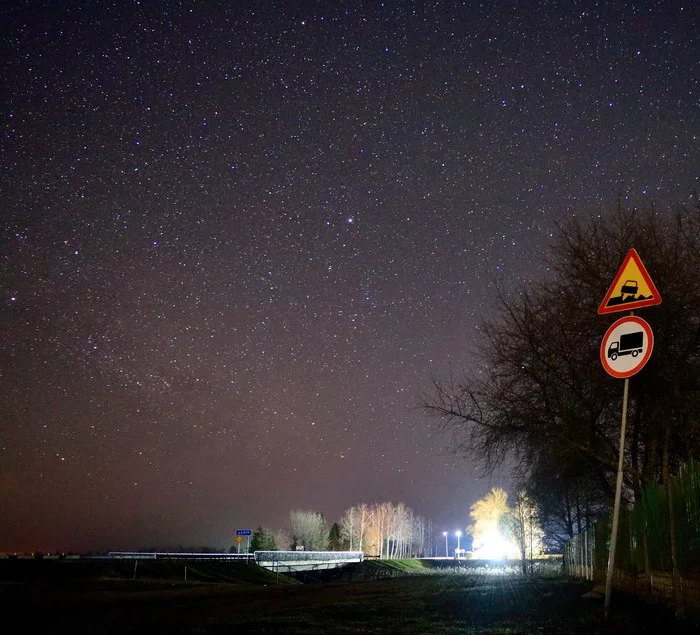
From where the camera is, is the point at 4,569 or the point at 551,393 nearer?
the point at 551,393

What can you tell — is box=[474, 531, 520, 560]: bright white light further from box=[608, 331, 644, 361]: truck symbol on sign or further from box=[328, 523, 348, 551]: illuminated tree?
box=[608, 331, 644, 361]: truck symbol on sign

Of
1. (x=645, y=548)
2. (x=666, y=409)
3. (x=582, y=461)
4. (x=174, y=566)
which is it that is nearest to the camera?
(x=645, y=548)

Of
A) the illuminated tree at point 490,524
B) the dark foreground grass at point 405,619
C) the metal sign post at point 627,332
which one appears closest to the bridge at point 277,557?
the illuminated tree at point 490,524

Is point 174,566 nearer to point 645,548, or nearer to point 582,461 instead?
point 582,461

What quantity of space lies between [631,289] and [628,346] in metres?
0.78

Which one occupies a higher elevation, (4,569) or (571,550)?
(571,550)

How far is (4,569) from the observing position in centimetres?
→ 4281

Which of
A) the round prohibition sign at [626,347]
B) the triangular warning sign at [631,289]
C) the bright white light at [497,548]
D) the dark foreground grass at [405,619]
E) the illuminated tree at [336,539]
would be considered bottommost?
the illuminated tree at [336,539]

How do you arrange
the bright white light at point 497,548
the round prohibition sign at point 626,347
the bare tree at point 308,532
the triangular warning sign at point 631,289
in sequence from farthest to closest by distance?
the bare tree at point 308,532
the bright white light at point 497,548
the triangular warning sign at point 631,289
the round prohibition sign at point 626,347

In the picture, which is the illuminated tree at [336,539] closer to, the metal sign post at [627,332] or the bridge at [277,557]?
the bridge at [277,557]

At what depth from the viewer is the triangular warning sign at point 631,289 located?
29.2 ft

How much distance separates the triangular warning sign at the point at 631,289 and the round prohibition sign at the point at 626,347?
24 cm

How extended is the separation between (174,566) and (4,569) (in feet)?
42.3

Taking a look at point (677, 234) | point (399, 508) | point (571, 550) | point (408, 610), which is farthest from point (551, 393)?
point (399, 508)
